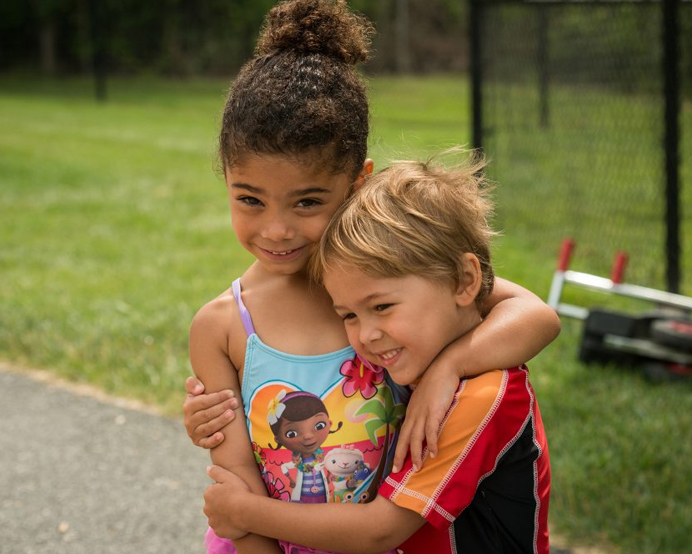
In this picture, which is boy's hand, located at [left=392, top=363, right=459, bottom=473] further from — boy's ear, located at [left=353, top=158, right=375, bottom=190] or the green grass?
the green grass

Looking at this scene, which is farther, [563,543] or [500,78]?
[500,78]

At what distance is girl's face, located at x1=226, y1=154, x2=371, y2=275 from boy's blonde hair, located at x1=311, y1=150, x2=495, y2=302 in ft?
0.14

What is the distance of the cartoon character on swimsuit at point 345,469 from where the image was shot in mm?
1911

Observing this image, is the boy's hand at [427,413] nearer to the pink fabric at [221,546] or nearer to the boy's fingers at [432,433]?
the boy's fingers at [432,433]

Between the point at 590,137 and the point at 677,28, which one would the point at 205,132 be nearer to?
the point at 590,137

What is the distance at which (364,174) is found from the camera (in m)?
1.98

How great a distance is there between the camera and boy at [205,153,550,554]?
1.78m

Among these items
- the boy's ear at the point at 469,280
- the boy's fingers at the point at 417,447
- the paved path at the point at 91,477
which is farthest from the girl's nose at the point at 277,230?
the paved path at the point at 91,477

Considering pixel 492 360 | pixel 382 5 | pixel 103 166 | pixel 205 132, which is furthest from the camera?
pixel 382 5

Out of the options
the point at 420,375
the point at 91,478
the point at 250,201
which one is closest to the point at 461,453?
the point at 420,375

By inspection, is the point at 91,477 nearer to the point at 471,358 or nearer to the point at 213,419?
the point at 213,419

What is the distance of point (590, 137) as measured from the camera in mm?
6316

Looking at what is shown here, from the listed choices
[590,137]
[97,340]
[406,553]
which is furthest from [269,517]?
[590,137]

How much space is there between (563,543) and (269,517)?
1503 mm
